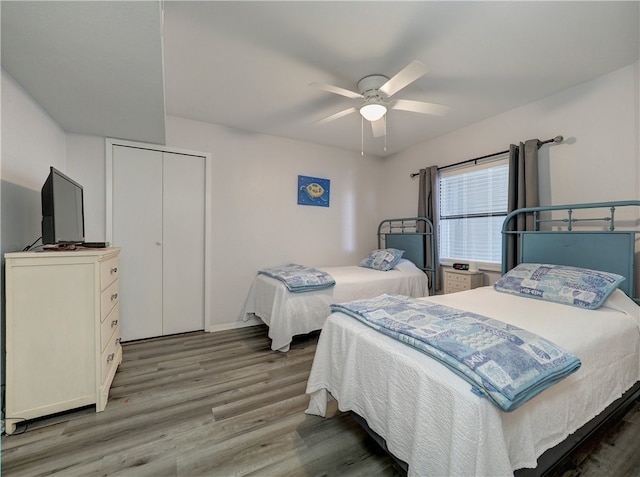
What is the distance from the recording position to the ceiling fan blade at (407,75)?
161 cm

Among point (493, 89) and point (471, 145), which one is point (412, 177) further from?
point (493, 89)

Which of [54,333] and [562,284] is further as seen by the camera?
[562,284]

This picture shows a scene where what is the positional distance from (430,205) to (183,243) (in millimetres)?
3191

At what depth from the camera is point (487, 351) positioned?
103 cm

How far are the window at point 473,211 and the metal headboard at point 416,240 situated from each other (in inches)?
7.0

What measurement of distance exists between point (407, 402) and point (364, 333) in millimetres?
385

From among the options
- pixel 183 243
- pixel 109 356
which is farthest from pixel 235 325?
pixel 109 356

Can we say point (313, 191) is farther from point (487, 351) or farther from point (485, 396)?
point (485, 396)

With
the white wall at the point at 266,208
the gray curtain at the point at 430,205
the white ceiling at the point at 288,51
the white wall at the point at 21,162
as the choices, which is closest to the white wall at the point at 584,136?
the white ceiling at the point at 288,51

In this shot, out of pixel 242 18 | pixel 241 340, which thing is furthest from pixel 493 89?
pixel 241 340

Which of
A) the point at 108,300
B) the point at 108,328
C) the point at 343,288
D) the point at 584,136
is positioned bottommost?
the point at 108,328

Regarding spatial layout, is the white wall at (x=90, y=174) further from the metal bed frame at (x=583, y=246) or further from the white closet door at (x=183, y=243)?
the metal bed frame at (x=583, y=246)

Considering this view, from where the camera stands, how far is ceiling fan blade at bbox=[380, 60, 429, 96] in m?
1.61

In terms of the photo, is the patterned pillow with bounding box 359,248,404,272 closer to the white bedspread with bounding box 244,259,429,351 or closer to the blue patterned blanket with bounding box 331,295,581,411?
the white bedspread with bounding box 244,259,429,351
